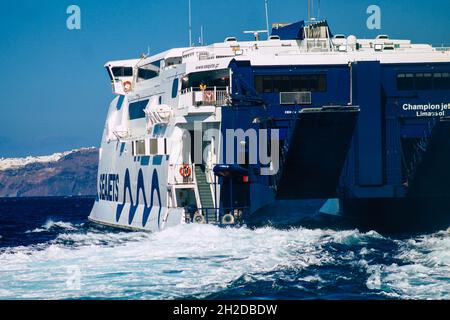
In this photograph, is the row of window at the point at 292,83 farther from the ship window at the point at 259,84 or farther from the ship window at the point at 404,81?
the ship window at the point at 404,81

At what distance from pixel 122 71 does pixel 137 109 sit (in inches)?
156

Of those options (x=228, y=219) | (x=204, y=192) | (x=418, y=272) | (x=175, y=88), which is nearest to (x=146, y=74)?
(x=175, y=88)

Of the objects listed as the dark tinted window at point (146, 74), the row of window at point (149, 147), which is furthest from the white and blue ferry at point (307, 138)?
the dark tinted window at point (146, 74)

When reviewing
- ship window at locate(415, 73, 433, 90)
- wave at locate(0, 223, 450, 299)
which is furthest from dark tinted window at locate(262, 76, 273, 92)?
ship window at locate(415, 73, 433, 90)

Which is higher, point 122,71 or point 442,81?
point 122,71

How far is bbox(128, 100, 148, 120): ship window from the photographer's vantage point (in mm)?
37219

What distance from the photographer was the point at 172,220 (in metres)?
29.8

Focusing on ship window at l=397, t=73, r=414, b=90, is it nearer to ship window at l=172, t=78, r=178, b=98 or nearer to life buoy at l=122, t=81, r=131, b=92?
ship window at l=172, t=78, r=178, b=98

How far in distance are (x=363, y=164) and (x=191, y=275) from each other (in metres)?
11.6

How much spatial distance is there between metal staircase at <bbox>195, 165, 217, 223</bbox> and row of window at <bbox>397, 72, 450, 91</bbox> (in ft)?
26.0

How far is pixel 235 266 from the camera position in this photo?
62.3ft

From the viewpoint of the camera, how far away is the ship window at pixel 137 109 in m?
37.2

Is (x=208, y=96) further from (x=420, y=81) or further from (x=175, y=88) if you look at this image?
(x=420, y=81)
